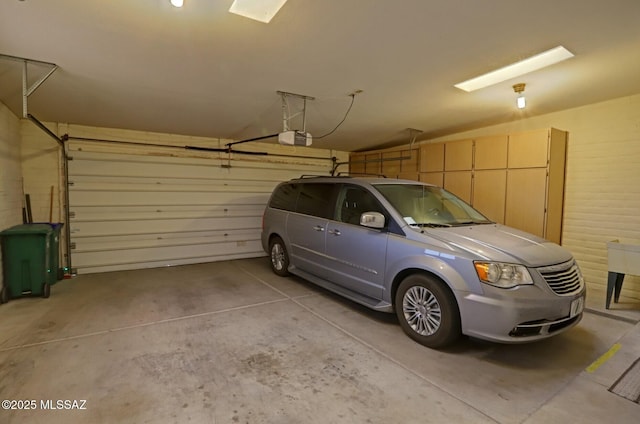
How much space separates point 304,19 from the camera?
2.57 metres

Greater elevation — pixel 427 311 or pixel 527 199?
pixel 527 199

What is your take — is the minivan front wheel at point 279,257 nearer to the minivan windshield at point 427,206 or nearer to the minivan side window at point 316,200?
the minivan side window at point 316,200

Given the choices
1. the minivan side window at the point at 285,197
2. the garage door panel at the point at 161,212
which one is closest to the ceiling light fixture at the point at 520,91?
the minivan side window at the point at 285,197

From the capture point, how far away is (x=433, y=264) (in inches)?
114

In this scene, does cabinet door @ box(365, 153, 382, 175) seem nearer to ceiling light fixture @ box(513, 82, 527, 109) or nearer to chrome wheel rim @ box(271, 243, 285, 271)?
chrome wheel rim @ box(271, 243, 285, 271)

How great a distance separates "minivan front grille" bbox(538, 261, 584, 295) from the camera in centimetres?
268

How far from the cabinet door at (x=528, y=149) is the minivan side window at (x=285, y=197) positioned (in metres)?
3.50

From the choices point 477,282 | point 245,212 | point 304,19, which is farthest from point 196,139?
point 477,282

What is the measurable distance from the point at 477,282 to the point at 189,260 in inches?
216

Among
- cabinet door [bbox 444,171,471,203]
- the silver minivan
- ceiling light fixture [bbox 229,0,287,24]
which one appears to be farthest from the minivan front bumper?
cabinet door [bbox 444,171,471,203]

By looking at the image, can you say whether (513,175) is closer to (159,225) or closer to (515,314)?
(515,314)

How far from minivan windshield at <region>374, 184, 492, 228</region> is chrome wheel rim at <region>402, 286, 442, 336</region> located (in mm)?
687

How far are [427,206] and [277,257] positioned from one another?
9.03 ft

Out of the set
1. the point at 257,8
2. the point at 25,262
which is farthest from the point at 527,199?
the point at 25,262
